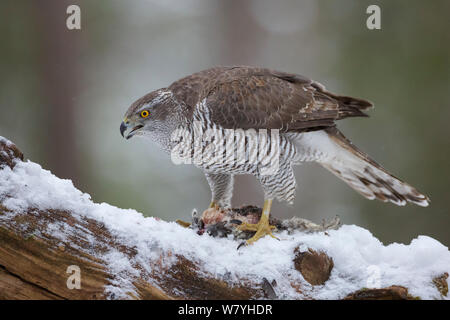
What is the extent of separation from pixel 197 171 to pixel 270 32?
114 inches

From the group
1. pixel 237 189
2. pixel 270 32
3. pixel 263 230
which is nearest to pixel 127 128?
pixel 263 230

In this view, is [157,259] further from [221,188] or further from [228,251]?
[221,188]

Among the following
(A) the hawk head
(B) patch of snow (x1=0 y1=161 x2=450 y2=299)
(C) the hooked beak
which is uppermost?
(A) the hawk head

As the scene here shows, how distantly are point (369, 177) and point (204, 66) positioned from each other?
4786mm

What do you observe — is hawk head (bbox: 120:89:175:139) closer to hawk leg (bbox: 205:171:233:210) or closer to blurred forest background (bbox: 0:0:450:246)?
hawk leg (bbox: 205:171:233:210)

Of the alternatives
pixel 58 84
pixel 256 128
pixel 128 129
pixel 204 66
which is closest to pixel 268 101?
pixel 256 128

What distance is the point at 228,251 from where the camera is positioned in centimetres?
334

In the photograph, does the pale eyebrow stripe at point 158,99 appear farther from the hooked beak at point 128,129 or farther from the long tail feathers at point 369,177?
the long tail feathers at point 369,177

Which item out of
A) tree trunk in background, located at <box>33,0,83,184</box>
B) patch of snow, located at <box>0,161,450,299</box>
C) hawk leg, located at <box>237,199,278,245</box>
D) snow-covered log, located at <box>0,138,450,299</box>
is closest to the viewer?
snow-covered log, located at <box>0,138,450,299</box>

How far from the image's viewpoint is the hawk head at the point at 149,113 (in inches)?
165

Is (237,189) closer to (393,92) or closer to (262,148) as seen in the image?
(262,148)

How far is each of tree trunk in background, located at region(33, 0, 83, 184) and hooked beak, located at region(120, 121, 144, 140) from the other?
3010 millimetres

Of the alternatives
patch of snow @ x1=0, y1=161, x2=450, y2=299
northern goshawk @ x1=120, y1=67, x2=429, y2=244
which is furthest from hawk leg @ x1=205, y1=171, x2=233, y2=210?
patch of snow @ x1=0, y1=161, x2=450, y2=299

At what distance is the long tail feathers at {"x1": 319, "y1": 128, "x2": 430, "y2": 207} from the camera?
4387 mm
